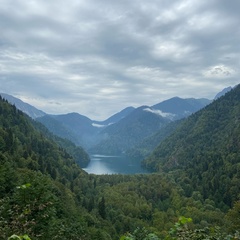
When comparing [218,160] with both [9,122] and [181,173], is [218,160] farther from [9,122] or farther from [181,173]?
[9,122]

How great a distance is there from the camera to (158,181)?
15162cm

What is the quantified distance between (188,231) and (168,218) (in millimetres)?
92690

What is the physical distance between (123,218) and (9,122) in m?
96.7

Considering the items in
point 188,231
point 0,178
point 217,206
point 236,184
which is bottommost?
point 217,206

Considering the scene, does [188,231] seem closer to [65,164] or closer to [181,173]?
[65,164]

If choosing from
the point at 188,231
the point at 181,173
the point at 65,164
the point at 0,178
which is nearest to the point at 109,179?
the point at 65,164

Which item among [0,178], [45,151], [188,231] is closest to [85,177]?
[45,151]

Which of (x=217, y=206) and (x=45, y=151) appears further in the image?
(x=45, y=151)

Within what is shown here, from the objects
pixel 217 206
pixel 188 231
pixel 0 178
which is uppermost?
pixel 188 231

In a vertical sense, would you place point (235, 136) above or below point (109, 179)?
above

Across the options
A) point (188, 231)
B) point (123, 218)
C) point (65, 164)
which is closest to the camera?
point (188, 231)

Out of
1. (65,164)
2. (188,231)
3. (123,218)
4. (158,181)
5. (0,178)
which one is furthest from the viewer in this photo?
(65,164)

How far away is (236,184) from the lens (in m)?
132

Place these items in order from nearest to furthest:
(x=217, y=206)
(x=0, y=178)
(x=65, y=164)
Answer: (x=0, y=178) → (x=217, y=206) → (x=65, y=164)
